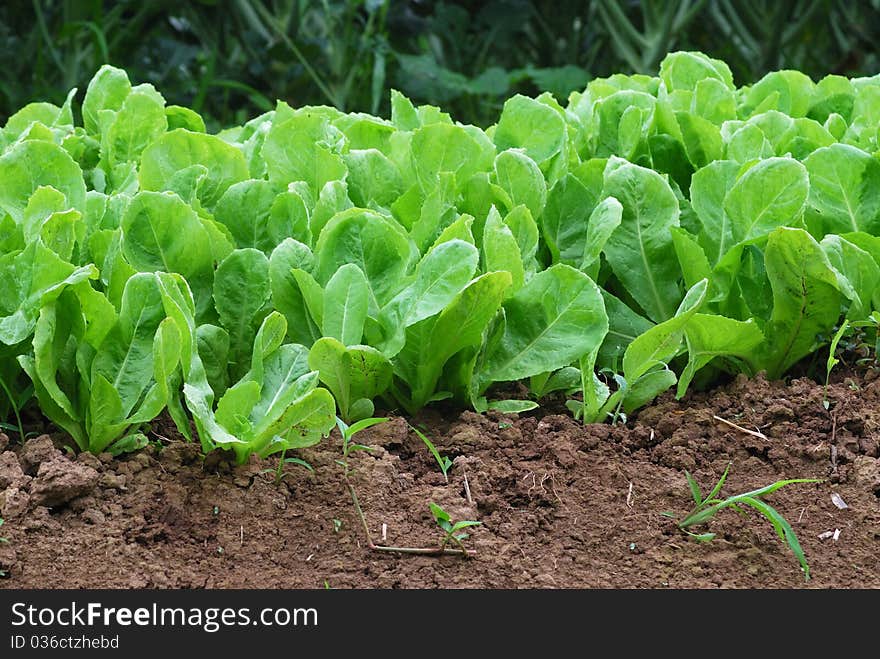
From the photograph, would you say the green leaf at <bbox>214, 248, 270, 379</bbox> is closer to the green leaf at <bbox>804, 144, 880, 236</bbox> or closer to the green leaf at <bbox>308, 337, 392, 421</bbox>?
the green leaf at <bbox>308, 337, 392, 421</bbox>

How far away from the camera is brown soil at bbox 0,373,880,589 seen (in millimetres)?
1266

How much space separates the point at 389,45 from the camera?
19.7 ft

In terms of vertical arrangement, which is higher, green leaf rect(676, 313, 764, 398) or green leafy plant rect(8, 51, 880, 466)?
green leafy plant rect(8, 51, 880, 466)

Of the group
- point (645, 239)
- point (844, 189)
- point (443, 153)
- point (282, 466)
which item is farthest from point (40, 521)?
point (844, 189)

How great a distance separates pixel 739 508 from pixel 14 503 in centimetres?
91

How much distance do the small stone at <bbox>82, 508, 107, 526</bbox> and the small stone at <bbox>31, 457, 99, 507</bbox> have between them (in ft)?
0.11

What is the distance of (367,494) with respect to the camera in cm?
139

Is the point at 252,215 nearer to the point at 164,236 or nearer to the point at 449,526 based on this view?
the point at 164,236

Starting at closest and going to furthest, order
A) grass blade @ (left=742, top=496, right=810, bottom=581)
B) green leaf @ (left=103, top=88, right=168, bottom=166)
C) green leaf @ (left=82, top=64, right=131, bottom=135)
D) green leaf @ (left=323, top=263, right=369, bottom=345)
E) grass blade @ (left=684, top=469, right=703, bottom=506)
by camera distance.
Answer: grass blade @ (left=742, top=496, right=810, bottom=581), grass blade @ (left=684, top=469, right=703, bottom=506), green leaf @ (left=323, top=263, right=369, bottom=345), green leaf @ (left=103, top=88, right=168, bottom=166), green leaf @ (left=82, top=64, right=131, bottom=135)

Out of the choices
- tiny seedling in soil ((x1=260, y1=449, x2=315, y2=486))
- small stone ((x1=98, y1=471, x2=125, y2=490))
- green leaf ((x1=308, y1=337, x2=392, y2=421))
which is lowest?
tiny seedling in soil ((x1=260, y1=449, x2=315, y2=486))

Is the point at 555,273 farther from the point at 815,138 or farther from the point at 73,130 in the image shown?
the point at 73,130

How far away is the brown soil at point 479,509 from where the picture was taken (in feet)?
4.15

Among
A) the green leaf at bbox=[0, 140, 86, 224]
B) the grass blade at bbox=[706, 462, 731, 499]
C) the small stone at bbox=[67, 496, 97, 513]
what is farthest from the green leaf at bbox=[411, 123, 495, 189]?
the small stone at bbox=[67, 496, 97, 513]

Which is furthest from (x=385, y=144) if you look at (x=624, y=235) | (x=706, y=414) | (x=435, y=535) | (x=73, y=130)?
(x=435, y=535)
